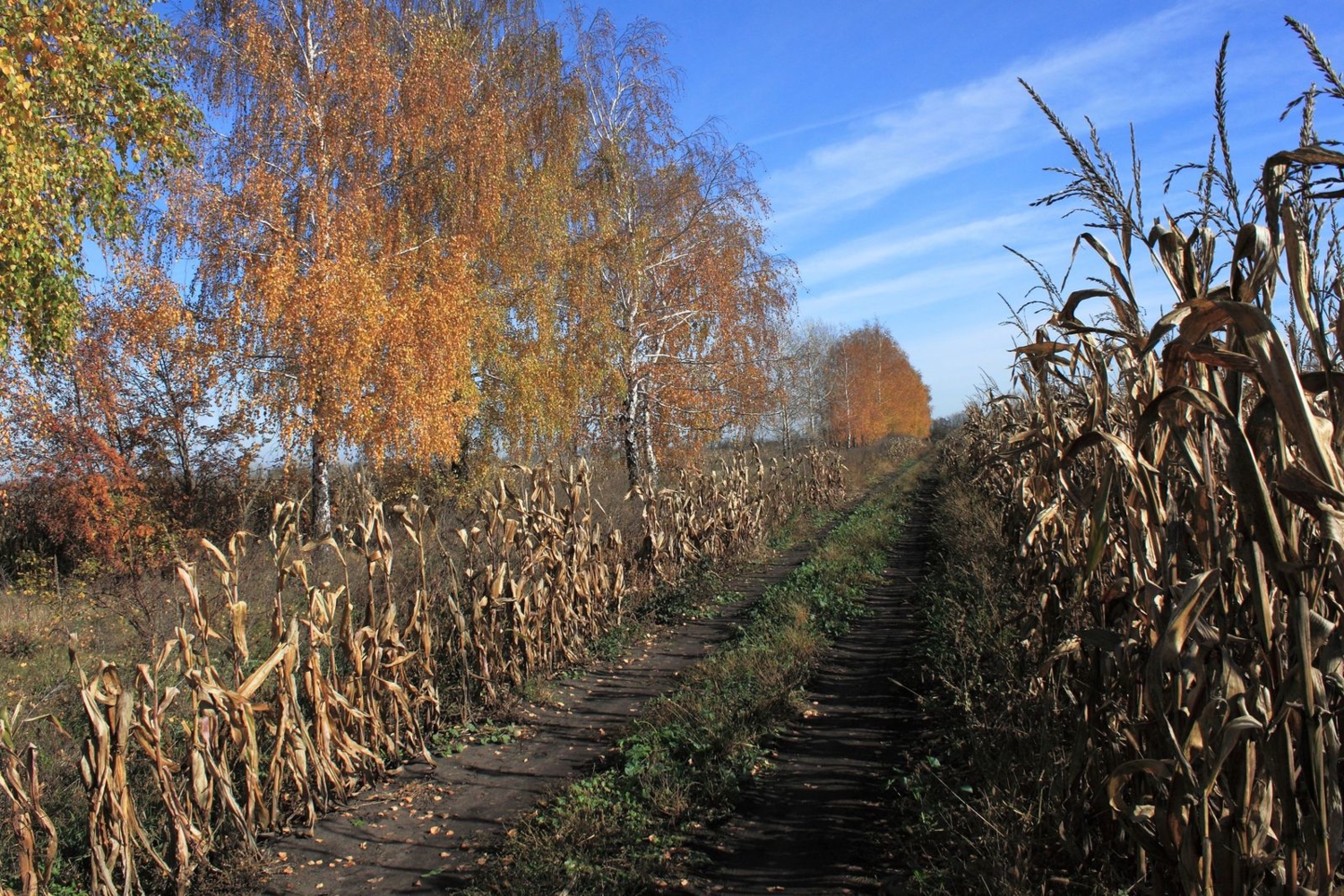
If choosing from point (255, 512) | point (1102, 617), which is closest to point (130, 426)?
point (255, 512)

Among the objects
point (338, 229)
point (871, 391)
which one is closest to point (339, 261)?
point (338, 229)

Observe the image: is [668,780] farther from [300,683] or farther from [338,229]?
[338,229]

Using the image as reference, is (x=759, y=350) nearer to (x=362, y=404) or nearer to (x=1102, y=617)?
(x=362, y=404)

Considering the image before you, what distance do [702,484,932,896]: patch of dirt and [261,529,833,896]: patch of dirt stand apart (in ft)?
4.22

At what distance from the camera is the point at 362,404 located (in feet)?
37.4

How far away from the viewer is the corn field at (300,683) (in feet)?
11.9

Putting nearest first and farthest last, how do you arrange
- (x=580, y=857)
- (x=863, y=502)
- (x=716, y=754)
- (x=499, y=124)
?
1. (x=580, y=857)
2. (x=716, y=754)
3. (x=499, y=124)
4. (x=863, y=502)

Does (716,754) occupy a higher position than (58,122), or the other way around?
(58,122)

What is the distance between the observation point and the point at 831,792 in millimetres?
4199

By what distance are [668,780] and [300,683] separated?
3.67 metres

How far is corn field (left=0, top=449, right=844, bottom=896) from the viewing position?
3.63m

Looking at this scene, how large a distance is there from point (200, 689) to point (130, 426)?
10558 mm

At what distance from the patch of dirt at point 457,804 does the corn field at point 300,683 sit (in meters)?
0.24

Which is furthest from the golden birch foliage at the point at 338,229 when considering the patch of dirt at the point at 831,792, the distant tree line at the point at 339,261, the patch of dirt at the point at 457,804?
the patch of dirt at the point at 831,792
